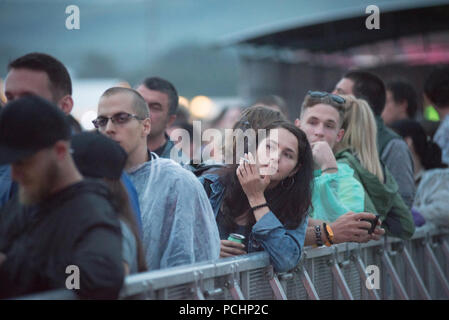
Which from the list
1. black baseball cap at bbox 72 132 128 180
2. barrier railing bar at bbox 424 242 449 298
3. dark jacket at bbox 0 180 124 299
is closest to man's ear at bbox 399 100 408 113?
barrier railing bar at bbox 424 242 449 298

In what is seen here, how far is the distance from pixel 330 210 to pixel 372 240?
484 millimetres

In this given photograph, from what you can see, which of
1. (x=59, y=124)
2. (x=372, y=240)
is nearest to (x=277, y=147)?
(x=372, y=240)

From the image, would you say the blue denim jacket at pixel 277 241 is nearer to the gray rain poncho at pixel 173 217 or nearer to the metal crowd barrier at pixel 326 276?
the metal crowd barrier at pixel 326 276

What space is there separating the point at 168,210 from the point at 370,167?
6.36 feet

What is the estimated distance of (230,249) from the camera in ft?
14.1

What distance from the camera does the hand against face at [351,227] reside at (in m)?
4.62

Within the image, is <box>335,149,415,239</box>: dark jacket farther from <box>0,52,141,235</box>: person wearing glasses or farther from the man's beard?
the man's beard

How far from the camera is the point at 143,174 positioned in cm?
410

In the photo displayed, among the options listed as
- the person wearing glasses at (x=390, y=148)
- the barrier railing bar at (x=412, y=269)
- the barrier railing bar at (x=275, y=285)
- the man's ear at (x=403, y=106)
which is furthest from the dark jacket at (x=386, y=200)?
the man's ear at (x=403, y=106)

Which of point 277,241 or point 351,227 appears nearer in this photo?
point 277,241

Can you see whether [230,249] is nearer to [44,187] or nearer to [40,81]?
[40,81]

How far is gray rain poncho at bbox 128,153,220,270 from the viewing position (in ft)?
12.9

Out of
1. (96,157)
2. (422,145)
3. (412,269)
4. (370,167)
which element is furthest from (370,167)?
(96,157)

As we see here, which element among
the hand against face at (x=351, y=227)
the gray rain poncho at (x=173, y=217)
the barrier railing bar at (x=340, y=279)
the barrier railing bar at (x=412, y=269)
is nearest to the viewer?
the gray rain poncho at (x=173, y=217)
